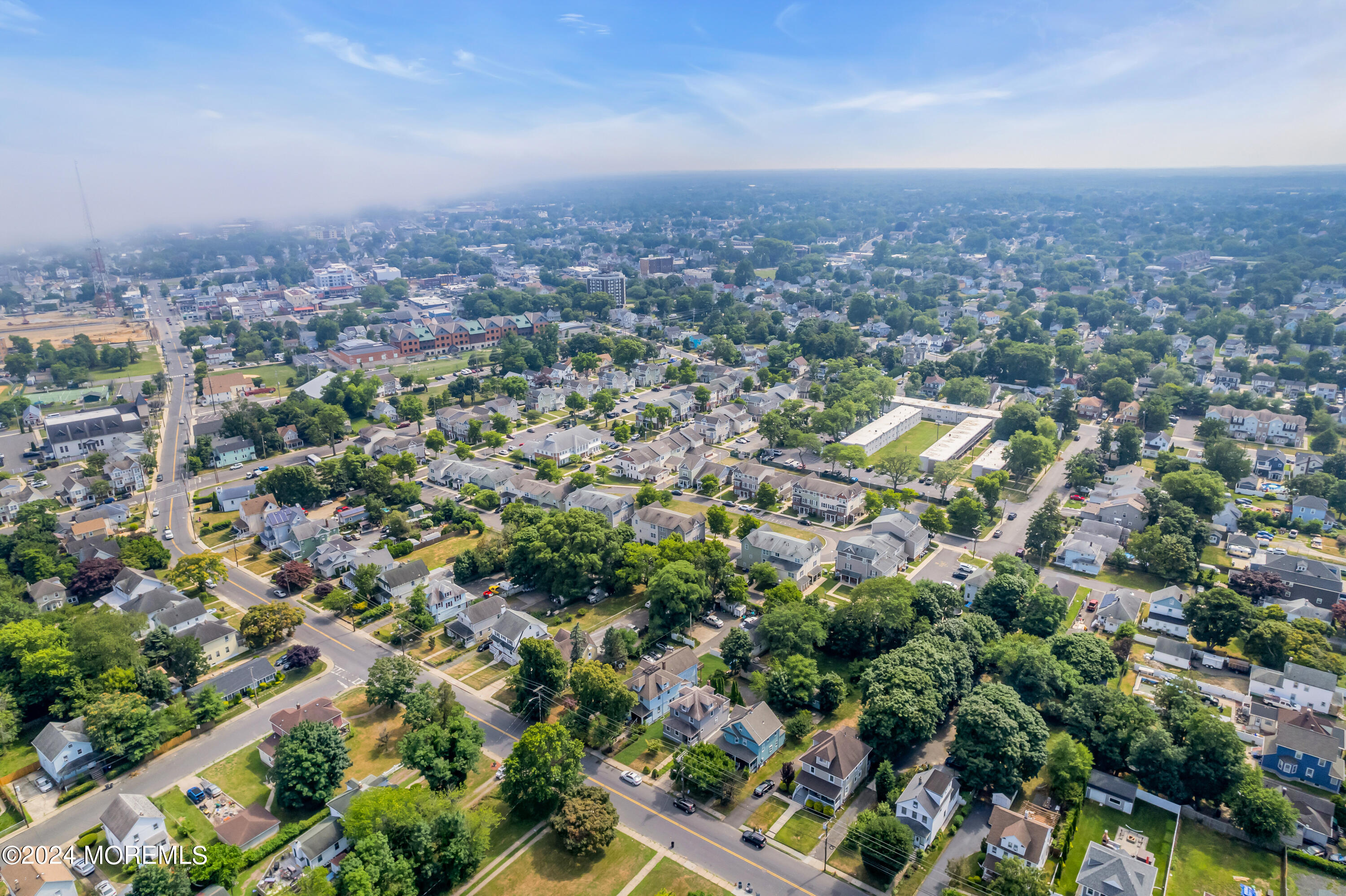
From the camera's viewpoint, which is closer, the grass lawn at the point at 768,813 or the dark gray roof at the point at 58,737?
the grass lawn at the point at 768,813

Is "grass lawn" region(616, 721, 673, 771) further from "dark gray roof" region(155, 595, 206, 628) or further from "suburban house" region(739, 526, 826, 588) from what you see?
"dark gray roof" region(155, 595, 206, 628)

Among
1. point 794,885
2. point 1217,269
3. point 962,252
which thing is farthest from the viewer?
point 962,252

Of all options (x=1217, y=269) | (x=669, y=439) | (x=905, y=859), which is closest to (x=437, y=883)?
(x=905, y=859)

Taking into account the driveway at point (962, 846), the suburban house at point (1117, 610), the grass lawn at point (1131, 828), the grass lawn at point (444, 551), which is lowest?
the grass lawn at point (1131, 828)

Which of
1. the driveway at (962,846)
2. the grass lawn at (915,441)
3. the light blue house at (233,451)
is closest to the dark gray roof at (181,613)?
the light blue house at (233,451)

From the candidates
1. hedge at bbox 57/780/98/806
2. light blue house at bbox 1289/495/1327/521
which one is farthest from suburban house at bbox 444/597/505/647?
light blue house at bbox 1289/495/1327/521

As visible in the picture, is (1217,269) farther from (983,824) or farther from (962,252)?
(983,824)

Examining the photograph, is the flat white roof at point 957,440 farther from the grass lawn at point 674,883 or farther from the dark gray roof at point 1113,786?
the grass lawn at point 674,883
